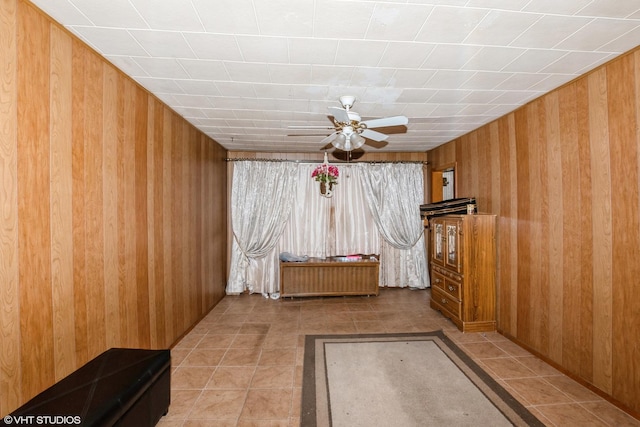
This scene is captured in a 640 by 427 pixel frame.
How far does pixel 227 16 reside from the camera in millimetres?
1820

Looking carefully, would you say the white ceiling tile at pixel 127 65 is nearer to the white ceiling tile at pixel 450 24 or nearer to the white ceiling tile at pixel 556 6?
the white ceiling tile at pixel 450 24

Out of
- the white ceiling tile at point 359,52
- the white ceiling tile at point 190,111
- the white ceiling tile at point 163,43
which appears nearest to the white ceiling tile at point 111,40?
the white ceiling tile at point 163,43

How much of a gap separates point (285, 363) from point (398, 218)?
3.66 meters

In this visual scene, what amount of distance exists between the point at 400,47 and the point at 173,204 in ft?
Answer: 9.75

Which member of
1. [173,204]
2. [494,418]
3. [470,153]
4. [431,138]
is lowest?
[494,418]

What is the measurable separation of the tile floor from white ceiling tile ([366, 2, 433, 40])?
2931 millimetres

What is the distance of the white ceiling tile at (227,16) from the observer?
1713 mm

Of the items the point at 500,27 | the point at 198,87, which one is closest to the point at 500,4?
the point at 500,27

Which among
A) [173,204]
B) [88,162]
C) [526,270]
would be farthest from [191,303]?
[526,270]

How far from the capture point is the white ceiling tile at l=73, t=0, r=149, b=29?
171 cm

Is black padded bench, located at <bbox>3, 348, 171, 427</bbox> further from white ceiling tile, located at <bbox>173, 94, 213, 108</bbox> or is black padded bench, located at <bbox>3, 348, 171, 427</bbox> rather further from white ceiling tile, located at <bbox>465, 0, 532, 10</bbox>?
white ceiling tile, located at <bbox>465, 0, 532, 10</bbox>

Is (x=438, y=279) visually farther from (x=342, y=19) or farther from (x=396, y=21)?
(x=342, y=19)

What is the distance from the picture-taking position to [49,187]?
183 cm

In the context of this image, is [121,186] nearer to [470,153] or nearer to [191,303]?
[191,303]
